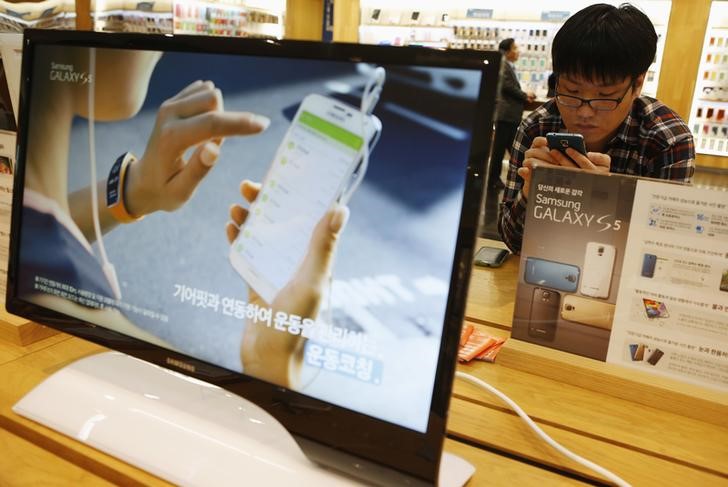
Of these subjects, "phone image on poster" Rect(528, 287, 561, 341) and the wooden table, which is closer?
the wooden table

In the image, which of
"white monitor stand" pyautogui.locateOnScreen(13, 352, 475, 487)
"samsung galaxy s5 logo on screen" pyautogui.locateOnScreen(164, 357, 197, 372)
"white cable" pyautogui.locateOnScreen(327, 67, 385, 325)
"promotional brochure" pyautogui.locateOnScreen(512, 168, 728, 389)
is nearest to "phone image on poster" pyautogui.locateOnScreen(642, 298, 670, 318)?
"promotional brochure" pyautogui.locateOnScreen(512, 168, 728, 389)

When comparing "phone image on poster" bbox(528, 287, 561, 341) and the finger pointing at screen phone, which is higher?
the finger pointing at screen phone

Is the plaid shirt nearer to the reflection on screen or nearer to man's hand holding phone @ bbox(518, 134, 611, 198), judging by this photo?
man's hand holding phone @ bbox(518, 134, 611, 198)

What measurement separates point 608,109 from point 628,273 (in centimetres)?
90

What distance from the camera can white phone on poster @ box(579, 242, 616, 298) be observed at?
817 mm

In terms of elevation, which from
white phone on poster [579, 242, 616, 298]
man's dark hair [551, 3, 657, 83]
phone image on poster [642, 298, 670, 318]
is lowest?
phone image on poster [642, 298, 670, 318]

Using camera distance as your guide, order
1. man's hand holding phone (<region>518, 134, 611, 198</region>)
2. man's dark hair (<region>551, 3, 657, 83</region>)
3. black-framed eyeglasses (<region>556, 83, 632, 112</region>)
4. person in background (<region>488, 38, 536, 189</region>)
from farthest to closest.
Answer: person in background (<region>488, 38, 536, 189</region>), black-framed eyeglasses (<region>556, 83, 632, 112</region>), man's dark hair (<region>551, 3, 657, 83</region>), man's hand holding phone (<region>518, 134, 611, 198</region>)

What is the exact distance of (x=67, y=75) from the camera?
728mm

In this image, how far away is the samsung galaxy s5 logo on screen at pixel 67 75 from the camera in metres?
0.72

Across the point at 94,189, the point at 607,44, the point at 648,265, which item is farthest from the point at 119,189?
the point at 607,44

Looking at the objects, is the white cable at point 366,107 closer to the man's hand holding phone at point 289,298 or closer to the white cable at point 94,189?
the man's hand holding phone at point 289,298

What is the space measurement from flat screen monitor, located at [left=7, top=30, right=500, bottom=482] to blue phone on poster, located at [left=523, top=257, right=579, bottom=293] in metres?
0.40

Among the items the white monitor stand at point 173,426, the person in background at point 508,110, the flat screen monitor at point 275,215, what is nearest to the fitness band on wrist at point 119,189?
the flat screen monitor at point 275,215

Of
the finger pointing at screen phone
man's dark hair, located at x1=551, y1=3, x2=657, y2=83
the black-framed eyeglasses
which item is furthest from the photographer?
the black-framed eyeglasses
